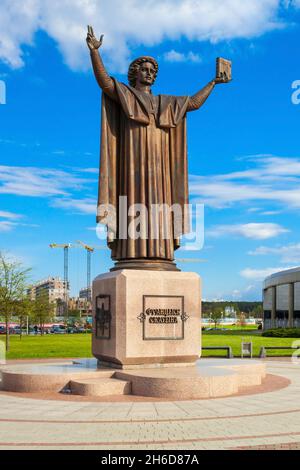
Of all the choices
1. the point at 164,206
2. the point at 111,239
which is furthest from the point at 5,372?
the point at 164,206

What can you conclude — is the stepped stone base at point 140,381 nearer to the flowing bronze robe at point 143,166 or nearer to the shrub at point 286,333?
the flowing bronze robe at point 143,166

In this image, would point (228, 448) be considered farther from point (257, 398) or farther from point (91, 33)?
point (91, 33)

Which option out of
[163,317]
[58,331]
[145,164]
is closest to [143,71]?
[145,164]

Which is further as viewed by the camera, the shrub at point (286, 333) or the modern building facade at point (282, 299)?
the modern building facade at point (282, 299)

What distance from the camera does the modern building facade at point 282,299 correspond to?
7775 cm

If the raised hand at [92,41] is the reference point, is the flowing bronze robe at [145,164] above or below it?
below

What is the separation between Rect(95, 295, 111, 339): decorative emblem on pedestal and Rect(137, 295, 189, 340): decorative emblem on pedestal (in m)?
1.00

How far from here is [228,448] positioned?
27.7ft

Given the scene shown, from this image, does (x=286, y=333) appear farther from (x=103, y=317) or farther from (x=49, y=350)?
(x=103, y=317)

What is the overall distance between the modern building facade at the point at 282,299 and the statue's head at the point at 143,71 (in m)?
63.0

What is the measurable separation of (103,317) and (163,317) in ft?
5.72

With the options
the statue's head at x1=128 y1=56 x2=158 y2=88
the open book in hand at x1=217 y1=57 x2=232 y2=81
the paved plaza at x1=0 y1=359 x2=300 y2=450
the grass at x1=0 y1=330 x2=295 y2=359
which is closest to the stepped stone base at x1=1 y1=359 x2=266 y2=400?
the paved plaza at x1=0 y1=359 x2=300 y2=450

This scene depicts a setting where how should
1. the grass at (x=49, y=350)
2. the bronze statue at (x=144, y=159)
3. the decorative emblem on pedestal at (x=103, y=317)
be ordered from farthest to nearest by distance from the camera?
the grass at (x=49, y=350), the bronze statue at (x=144, y=159), the decorative emblem on pedestal at (x=103, y=317)

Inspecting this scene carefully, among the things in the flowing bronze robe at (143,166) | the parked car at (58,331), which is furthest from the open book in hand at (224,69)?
the parked car at (58,331)
